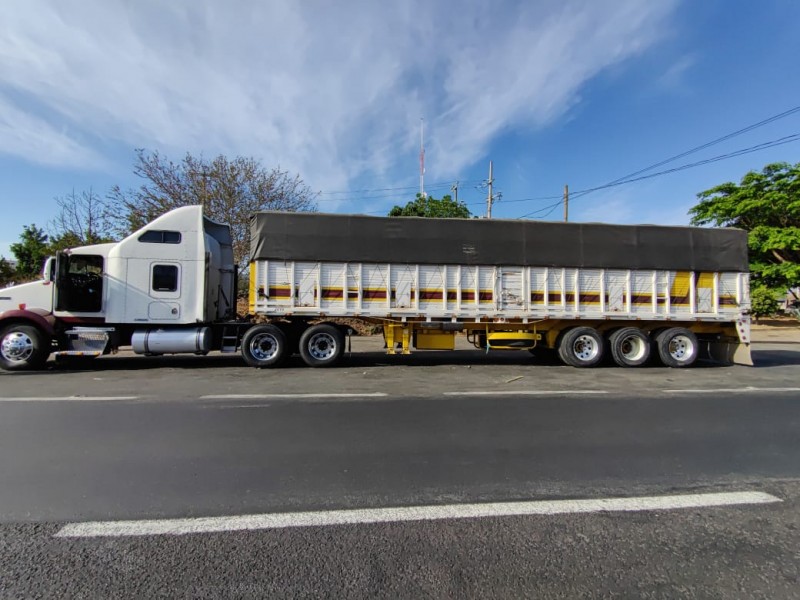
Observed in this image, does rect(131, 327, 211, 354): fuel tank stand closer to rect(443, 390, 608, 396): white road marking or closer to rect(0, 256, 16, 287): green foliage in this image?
rect(443, 390, 608, 396): white road marking

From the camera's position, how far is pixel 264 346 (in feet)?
34.4

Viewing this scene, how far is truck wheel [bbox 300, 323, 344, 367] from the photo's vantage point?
1048 centimetres

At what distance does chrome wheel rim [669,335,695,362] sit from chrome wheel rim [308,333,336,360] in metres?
8.18

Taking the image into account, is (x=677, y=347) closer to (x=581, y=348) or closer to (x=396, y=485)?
(x=581, y=348)

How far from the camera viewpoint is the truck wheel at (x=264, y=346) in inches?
408

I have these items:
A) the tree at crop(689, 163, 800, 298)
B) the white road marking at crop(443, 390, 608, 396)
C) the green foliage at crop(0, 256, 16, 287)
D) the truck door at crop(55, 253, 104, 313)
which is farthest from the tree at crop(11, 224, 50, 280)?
the tree at crop(689, 163, 800, 298)

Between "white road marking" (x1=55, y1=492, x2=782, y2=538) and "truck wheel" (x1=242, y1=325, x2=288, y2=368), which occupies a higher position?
"truck wheel" (x1=242, y1=325, x2=288, y2=368)

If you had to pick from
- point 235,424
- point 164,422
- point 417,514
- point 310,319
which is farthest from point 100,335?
point 417,514

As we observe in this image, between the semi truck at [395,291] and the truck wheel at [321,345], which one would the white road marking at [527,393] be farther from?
the truck wheel at [321,345]

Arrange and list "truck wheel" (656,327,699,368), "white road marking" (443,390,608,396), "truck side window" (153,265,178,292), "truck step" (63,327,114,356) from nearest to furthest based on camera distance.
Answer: "white road marking" (443,390,608,396), "truck step" (63,327,114,356), "truck side window" (153,265,178,292), "truck wheel" (656,327,699,368)

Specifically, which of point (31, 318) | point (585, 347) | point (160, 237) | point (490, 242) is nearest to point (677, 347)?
point (585, 347)

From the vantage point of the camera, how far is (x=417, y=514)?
3.28 meters

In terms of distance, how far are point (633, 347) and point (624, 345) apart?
255 millimetres

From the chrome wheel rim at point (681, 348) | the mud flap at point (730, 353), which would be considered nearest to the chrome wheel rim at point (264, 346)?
the chrome wheel rim at point (681, 348)
